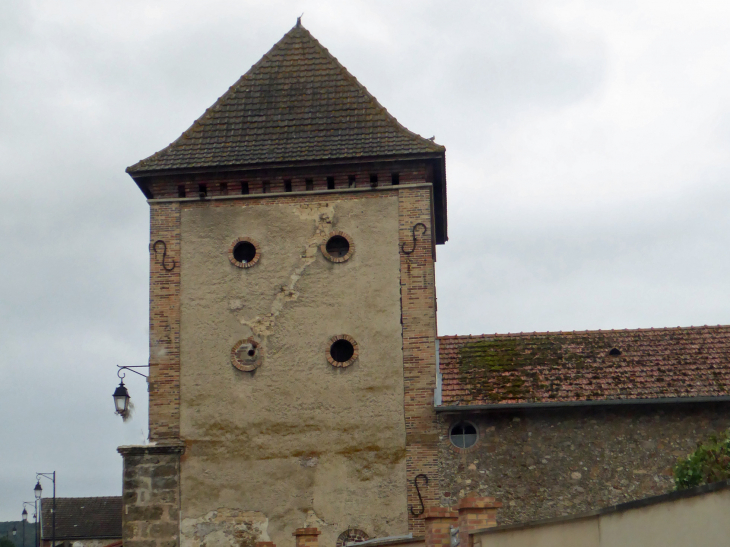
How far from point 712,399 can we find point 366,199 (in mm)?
6681

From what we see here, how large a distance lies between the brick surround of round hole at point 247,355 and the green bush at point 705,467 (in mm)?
7282

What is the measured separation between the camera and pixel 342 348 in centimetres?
1714

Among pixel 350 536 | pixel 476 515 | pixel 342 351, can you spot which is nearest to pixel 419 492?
pixel 350 536

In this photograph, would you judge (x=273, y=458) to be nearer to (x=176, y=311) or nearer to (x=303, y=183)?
(x=176, y=311)

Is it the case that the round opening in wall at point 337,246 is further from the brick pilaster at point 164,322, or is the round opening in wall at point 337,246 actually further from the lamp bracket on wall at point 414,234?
the brick pilaster at point 164,322

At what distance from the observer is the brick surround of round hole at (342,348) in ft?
55.3

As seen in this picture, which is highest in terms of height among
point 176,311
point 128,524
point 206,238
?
point 206,238

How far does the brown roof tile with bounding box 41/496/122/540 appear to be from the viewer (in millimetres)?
46312

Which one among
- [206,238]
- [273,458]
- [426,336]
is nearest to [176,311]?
[206,238]

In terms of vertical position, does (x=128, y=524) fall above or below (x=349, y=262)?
below

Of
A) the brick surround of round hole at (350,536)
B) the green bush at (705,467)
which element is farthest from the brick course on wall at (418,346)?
the green bush at (705,467)

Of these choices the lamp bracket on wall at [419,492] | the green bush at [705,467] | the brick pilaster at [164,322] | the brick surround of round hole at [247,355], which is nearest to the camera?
the green bush at [705,467]

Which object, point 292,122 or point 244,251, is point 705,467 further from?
point 292,122

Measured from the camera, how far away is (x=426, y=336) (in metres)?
16.9
